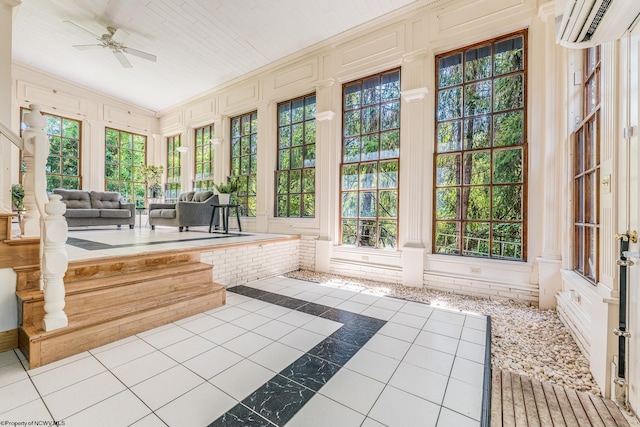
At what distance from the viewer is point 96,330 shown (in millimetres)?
1928

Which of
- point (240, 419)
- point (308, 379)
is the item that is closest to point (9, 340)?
point (240, 419)

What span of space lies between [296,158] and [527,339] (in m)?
4.16

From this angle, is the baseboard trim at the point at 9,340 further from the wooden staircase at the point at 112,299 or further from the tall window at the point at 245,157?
the tall window at the point at 245,157

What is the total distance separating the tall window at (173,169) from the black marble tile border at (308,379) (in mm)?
6532

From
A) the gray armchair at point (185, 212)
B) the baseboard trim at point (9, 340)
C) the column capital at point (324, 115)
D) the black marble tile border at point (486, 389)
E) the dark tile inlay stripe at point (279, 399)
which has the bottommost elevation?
the black marble tile border at point (486, 389)

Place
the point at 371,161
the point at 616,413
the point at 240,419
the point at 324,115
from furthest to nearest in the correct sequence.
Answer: the point at 324,115 < the point at 371,161 < the point at 616,413 < the point at 240,419

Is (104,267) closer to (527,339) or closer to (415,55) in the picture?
(527,339)

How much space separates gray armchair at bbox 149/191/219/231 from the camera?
16.7ft

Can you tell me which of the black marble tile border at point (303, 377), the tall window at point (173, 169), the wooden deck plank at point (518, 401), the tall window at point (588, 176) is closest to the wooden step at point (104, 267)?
the black marble tile border at point (303, 377)

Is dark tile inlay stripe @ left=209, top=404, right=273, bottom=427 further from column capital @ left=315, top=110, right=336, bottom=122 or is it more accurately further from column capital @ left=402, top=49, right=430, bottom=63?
column capital @ left=402, top=49, right=430, bottom=63

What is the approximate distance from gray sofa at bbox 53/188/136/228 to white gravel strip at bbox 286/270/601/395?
5514 mm

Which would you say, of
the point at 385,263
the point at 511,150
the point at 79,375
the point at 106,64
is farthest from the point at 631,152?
the point at 106,64

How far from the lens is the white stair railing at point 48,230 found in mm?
1784

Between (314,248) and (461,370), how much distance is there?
3095 millimetres
